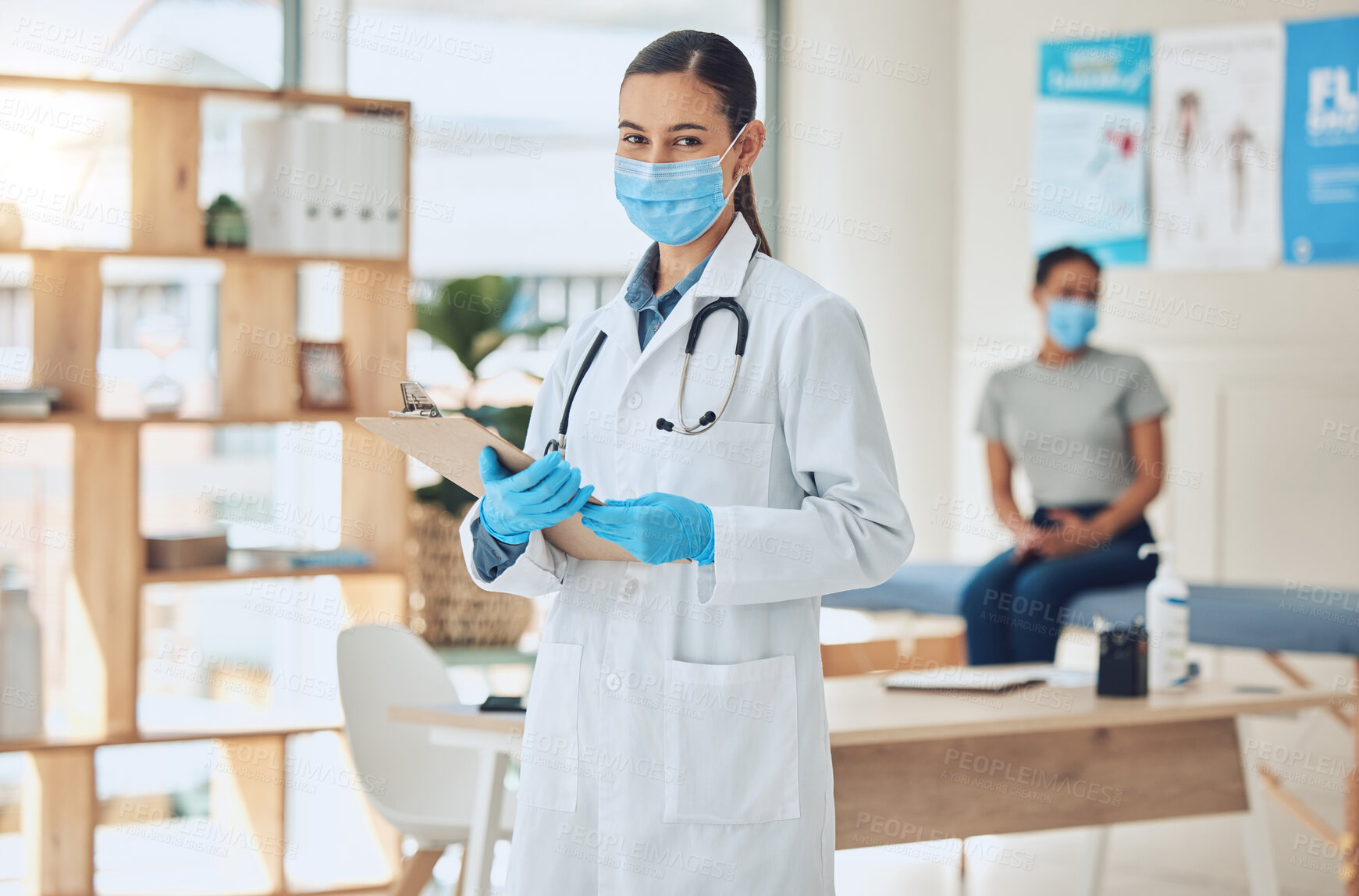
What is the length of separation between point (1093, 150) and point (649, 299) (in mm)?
3755

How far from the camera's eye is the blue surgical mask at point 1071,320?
3818mm

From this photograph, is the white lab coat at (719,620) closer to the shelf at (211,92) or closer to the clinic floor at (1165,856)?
the clinic floor at (1165,856)

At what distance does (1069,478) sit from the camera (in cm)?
388

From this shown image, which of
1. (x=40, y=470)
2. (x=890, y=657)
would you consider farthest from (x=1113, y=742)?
(x=40, y=470)

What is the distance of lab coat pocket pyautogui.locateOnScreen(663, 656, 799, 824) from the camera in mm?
1483

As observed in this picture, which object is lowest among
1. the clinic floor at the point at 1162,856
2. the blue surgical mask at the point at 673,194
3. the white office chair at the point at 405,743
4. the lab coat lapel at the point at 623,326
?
the clinic floor at the point at 1162,856

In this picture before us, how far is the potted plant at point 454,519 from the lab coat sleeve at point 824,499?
8.52ft

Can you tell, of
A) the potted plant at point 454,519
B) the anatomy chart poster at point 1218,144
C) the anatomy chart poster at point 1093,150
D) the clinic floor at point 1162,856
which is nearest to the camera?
the clinic floor at point 1162,856

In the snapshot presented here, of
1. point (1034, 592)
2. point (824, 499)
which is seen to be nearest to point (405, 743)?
point (824, 499)

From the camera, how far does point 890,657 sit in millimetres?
3656

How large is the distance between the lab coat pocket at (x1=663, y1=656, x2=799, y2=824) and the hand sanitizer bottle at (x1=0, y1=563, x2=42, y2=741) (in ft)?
7.51

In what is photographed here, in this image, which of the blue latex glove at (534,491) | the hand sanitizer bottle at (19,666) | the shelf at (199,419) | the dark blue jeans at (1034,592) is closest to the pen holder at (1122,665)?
the dark blue jeans at (1034,592)

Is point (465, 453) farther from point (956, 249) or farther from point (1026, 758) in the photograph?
point (956, 249)

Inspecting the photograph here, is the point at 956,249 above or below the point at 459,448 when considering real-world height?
above
